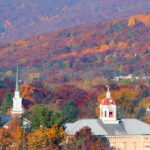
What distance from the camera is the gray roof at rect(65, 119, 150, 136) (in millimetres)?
57656

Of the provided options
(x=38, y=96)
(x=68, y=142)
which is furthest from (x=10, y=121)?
(x=38, y=96)

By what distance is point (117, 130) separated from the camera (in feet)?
192

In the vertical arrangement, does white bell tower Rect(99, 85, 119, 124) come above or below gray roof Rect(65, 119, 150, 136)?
above

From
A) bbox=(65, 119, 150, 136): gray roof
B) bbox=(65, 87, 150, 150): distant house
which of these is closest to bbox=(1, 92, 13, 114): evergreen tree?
bbox=(65, 87, 150, 150): distant house

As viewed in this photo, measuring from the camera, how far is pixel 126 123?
5950 cm

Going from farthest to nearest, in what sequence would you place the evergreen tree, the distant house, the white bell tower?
the evergreen tree < the white bell tower < the distant house

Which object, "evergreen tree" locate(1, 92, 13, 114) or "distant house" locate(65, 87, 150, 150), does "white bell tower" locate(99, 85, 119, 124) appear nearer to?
"distant house" locate(65, 87, 150, 150)

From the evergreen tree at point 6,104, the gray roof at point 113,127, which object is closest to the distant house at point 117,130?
the gray roof at point 113,127

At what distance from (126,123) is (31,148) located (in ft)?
43.4

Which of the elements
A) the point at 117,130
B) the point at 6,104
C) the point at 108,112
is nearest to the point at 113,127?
the point at 117,130

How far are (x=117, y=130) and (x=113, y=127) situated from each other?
0.40 metres

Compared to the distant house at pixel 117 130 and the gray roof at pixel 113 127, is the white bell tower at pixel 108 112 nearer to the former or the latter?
the distant house at pixel 117 130

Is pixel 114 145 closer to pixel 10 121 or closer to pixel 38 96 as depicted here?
pixel 10 121

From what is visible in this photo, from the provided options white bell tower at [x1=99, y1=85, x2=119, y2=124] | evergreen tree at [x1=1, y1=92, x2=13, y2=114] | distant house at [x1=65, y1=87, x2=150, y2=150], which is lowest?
distant house at [x1=65, y1=87, x2=150, y2=150]
